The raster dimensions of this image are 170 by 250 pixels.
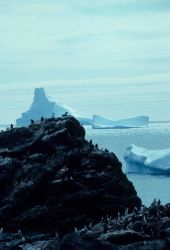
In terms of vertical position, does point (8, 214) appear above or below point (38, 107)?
below

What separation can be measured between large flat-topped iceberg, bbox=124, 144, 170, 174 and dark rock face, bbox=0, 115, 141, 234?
3368 centimetres

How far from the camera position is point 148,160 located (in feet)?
193

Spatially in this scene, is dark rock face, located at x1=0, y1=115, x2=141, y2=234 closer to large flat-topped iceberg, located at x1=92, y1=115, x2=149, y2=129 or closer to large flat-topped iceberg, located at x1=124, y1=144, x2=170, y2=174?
large flat-topped iceberg, located at x1=124, y1=144, x2=170, y2=174

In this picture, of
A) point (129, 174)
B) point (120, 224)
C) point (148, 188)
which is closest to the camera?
point (120, 224)

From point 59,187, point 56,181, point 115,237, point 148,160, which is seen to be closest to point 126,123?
point 148,160

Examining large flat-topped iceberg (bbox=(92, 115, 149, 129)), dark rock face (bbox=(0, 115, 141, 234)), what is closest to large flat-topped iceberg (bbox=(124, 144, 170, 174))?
dark rock face (bbox=(0, 115, 141, 234))

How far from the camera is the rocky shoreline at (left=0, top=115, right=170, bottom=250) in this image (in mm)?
19656

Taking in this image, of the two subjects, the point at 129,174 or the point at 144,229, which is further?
the point at 129,174

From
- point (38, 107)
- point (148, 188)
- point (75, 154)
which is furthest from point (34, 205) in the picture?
point (38, 107)

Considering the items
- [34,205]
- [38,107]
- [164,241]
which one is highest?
[38,107]

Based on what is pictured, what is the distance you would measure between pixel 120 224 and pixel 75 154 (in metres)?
4.72

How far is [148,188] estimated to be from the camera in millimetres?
54438

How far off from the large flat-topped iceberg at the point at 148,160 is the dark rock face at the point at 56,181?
→ 110ft

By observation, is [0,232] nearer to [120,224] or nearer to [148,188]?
[120,224]
